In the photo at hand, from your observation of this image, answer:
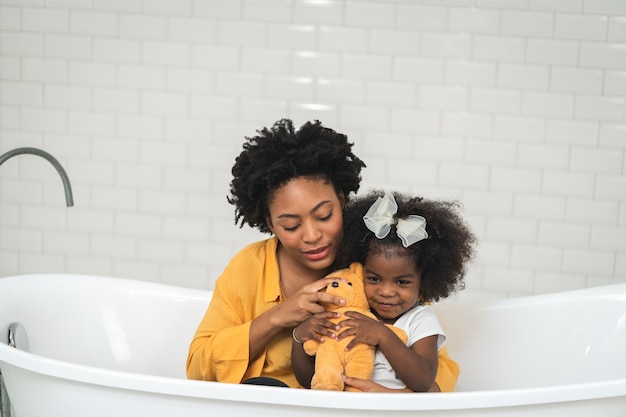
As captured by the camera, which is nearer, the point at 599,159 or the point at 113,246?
the point at 599,159

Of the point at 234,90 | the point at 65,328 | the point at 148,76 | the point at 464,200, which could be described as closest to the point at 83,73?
the point at 148,76

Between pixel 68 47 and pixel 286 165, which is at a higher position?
pixel 68 47

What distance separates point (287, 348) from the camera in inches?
80.1

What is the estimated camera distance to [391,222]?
6.32ft

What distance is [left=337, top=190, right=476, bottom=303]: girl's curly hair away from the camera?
1916 mm

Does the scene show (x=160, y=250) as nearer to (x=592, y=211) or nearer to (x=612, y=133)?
Answer: (x=592, y=211)

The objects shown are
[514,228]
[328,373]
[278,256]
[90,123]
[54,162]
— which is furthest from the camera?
[90,123]

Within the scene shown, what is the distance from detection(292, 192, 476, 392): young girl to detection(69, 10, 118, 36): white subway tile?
6.21ft

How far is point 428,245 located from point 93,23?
2157mm


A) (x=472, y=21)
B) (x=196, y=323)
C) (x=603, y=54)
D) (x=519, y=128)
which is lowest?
(x=196, y=323)

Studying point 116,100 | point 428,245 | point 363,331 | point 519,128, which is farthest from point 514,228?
point 116,100

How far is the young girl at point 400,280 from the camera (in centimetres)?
182

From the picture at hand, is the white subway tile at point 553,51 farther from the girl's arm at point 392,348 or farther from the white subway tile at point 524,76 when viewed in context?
the girl's arm at point 392,348

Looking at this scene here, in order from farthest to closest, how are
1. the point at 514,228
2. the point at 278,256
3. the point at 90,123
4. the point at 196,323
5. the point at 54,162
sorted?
1. the point at 90,123
2. the point at 514,228
3. the point at 196,323
4. the point at 54,162
5. the point at 278,256
